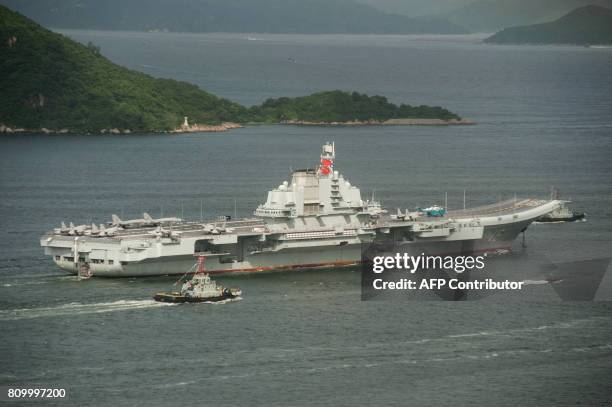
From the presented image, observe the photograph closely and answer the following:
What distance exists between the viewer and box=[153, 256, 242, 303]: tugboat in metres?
55.7

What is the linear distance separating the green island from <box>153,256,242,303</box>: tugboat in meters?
75.3

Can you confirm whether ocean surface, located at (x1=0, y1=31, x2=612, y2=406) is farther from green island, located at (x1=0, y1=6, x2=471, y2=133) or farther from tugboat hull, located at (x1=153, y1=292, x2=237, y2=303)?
green island, located at (x1=0, y1=6, x2=471, y2=133)

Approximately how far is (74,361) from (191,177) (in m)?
45.4

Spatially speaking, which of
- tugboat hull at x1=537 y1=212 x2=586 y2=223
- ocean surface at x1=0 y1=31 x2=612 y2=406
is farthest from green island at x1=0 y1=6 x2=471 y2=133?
tugboat hull at x1=537 y1=212 x2=586 y2=223

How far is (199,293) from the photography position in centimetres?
5591

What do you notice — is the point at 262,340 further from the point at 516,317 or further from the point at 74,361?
the point at 516,317

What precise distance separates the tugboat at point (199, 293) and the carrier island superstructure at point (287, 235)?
4.37 metres

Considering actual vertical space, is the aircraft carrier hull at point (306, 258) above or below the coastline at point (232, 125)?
below

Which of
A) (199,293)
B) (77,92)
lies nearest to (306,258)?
(199,293)

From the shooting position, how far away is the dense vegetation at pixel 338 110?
14162 cm

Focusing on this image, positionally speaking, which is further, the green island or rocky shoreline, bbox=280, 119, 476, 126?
rocky shoreline, bbox=280, 119, 476, 126

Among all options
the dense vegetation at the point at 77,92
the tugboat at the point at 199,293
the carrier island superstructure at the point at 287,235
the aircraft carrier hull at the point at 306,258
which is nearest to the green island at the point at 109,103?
the dense vegetation at the point at 77,92

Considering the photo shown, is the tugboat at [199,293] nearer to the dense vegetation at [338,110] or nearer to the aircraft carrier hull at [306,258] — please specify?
the aircraft carrier hull at [306,258]

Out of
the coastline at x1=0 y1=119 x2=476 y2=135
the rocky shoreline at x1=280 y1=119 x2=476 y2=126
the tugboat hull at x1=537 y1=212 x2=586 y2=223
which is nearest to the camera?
the tugboat hull at x1=537 y1=212 x2=586 y2=223
